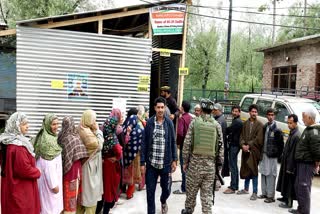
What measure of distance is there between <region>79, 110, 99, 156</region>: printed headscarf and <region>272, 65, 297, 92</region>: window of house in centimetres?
1674

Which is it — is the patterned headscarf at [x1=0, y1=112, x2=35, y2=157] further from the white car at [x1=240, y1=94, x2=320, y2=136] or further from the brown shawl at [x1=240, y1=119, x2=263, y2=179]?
the white car at [x1=240, y1=94, x2=320, y2=136]

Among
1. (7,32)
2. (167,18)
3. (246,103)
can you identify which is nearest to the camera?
(7,32)

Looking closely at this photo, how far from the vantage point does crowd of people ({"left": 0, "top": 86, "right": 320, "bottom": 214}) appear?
358 centimetres

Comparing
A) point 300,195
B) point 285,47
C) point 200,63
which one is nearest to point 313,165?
point 300,195

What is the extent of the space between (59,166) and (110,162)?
833 millimetres

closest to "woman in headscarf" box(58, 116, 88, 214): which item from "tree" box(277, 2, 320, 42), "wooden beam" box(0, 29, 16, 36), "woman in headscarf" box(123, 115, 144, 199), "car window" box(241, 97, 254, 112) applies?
"woman in headscarf" box(123, 115, 144, 199)

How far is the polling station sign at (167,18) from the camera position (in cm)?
747

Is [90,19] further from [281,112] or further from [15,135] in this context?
[281,112]

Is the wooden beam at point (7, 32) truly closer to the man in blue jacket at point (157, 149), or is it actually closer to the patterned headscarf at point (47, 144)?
the patterned headscarf at point (47, 144)

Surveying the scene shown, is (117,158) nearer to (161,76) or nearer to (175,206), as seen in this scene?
(175,206)

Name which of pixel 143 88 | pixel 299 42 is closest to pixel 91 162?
pixel 143 88

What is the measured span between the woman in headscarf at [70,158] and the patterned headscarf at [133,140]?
1540 millimetres

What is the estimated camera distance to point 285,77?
20.5m

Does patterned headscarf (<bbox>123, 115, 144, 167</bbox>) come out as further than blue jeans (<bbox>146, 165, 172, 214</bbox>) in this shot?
Yes
